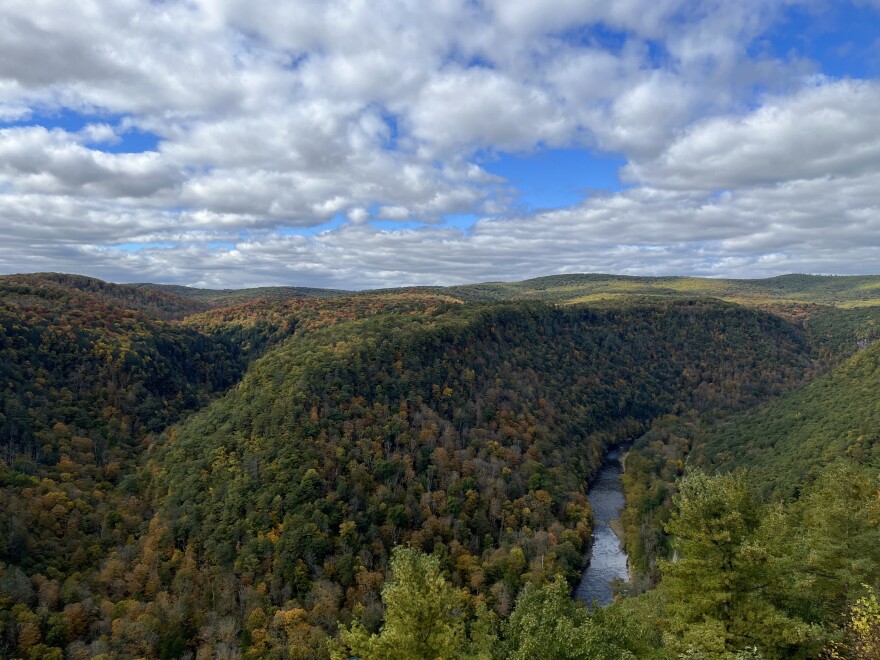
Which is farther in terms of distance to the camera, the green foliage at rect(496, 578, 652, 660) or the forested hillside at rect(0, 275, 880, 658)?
the forested hillside at rect(0, 275, 880, 658)

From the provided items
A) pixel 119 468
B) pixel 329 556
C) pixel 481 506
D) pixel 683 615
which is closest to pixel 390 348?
pixel 481 506

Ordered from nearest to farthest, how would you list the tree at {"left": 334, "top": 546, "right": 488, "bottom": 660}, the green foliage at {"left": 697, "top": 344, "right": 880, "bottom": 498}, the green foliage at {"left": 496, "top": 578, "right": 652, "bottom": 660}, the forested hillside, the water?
the green foliage at {"left": 496, "top": 578, "right": 652, "bottom": 660}
the tree at {"left": 334, "top": 546, "right": 488, "bottom": 660}
the forested hillside
the water
the green foliage at {"left": 697, "top": 344, "right": 880, "bottom": 498}

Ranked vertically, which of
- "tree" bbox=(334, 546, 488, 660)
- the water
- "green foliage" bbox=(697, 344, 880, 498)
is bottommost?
the water

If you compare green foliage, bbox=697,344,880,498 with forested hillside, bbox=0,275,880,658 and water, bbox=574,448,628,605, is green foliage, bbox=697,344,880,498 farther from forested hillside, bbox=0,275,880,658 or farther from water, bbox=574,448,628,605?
water, bbox=574,448,628,605

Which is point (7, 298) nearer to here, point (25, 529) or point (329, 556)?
point (25, 529)

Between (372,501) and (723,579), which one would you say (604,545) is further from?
(723,579)

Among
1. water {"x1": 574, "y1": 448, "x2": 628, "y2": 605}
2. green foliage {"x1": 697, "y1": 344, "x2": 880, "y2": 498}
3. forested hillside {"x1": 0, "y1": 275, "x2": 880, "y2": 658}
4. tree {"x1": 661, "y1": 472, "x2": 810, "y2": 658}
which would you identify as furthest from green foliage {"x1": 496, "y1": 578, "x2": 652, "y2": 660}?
green foliage {"x1": 697, "y1": 344, "x2": 880, "y2": 498}
